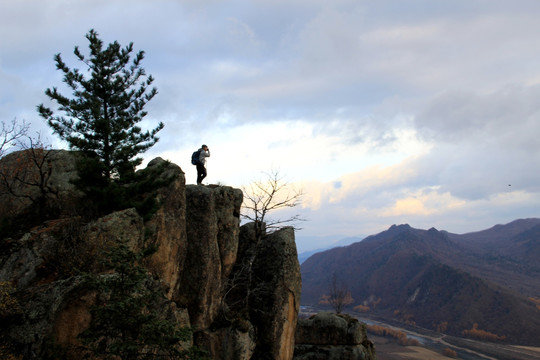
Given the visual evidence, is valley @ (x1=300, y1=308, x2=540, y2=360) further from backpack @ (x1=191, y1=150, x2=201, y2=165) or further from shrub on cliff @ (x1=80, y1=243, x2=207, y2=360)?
shrub on cliff @ (x1=80, y1=243, x2=207, y2=360)

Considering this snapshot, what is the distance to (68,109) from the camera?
24.6 metres

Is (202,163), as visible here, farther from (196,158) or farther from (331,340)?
(331,340)

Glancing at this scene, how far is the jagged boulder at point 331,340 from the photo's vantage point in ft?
120

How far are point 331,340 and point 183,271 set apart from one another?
2008 centimetres

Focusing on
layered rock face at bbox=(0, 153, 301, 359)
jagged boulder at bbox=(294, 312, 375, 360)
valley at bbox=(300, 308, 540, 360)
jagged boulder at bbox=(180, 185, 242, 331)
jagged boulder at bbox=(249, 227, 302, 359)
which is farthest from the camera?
valley at bbox=(300, 308, 540, 360)

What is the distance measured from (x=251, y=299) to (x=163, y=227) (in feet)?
30.2

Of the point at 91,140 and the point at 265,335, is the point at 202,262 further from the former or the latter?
the point at 91,140

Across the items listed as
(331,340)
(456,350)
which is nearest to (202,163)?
(331,340)

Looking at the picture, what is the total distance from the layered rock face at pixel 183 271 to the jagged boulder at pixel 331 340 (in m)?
9.24

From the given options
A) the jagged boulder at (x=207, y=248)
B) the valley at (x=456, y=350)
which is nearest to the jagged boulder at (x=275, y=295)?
the jagged boulder at (x=207, y=248)

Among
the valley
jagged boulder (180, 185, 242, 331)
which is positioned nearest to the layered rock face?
jagged boulder (180, 185, 242, 331)

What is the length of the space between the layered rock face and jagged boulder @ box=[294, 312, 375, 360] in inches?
364

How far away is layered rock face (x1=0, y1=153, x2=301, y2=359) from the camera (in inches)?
572

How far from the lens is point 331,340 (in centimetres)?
3784
